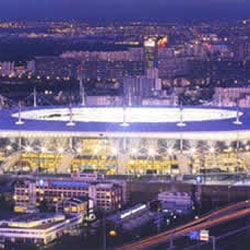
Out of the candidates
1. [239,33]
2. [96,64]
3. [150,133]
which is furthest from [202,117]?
[239,33]

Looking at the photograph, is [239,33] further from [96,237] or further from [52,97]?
[96,237]

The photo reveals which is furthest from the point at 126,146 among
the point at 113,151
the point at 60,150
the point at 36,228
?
the point at 36,228

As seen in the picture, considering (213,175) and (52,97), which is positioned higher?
(52,97)

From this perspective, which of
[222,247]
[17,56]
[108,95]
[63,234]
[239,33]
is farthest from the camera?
[239,33]

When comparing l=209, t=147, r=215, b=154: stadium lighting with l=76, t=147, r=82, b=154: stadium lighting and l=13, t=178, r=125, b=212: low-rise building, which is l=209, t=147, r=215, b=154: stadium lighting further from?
l=13, t=178, r=125, b=212: low-rise building

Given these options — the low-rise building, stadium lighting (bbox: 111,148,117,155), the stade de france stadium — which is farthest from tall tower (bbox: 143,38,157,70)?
the low-rise building

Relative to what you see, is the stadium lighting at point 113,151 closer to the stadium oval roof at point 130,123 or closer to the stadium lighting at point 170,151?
the stadium oval roof at point 130,123

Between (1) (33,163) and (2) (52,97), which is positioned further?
(2) (52,97)
